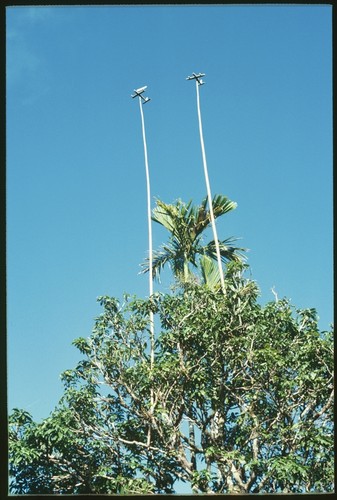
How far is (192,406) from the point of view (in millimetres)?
4848

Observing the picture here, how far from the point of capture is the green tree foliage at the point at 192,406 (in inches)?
185

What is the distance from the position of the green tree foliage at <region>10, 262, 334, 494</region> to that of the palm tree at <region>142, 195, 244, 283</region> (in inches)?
19.2

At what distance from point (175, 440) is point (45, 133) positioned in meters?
3.01

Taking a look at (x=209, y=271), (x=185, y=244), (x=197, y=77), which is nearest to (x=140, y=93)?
(x=197, y=77)

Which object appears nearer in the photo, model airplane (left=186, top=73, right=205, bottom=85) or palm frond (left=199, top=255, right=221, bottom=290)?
palm frond (left=199, top=255, right=221, bottom=290)

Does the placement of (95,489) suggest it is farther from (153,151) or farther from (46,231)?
(153,151)

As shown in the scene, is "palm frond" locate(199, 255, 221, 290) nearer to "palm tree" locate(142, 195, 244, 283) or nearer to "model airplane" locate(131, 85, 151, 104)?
"palm tree" locate(142, 195, 244, 283)

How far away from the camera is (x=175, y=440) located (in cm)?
486

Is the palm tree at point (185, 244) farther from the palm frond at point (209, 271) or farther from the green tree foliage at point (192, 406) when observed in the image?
the green tree foliage at point (192, 406)

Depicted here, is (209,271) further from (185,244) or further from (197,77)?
(197,77)

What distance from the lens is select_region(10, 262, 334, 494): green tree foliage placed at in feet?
15.4

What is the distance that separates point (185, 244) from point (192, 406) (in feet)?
4.25

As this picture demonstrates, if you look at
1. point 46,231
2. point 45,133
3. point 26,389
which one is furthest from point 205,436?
point 45,133

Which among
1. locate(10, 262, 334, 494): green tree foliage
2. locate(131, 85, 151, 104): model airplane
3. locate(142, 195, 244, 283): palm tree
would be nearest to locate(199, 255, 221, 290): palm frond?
locate(142, 195, 244, 283): palm tree
